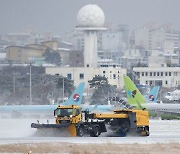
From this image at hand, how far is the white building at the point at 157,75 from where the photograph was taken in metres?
146

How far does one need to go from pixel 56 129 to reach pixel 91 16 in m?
108

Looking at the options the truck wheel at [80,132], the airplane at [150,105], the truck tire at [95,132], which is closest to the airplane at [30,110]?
the airplane at [150,105]

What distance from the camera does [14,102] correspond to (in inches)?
3748

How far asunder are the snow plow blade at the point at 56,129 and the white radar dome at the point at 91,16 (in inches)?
4193

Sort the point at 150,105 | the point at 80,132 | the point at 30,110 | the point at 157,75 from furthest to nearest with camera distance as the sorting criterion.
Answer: the point at 157,75 < the point at 30,110 < the point at 150,105 < the point at 80,132

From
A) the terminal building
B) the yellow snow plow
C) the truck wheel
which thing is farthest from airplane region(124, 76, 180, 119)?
the terminal building

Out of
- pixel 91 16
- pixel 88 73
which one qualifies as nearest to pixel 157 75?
pixel 88 73

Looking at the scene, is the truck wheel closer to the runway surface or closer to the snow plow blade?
the snow plow blade

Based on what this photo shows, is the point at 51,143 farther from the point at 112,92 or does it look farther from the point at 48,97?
the point at 112,92

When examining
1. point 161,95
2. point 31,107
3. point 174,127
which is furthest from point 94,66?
point 174,127

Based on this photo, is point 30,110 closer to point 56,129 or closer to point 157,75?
point 56,129

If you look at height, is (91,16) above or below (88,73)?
above

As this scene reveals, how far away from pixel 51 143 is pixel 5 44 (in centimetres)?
15578

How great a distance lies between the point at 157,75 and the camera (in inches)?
5807
